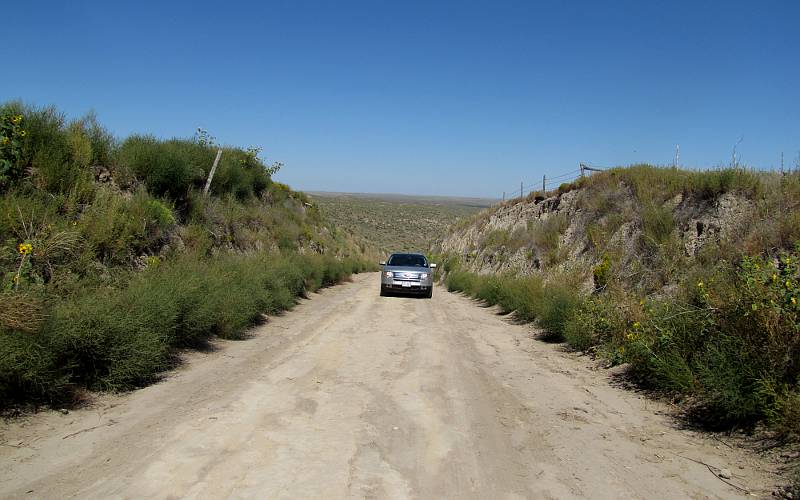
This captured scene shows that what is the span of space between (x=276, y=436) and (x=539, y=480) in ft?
8.16

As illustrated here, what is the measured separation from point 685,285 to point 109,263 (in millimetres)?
10489

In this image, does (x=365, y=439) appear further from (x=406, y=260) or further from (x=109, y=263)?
(x=406, y=260)

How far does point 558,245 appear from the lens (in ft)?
63.8

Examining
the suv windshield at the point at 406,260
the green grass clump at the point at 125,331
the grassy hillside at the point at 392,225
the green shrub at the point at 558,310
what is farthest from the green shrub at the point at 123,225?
the grassy hillside at the point at 392,225

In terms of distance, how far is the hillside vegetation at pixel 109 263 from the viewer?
589 cm

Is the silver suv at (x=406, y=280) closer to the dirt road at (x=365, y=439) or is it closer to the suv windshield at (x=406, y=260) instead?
the suv windshield at (x=406, y=260)

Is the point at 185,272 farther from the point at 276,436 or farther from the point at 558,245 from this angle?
the point at 558,245

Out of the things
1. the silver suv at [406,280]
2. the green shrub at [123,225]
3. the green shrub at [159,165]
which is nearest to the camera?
the green shrub at [123,225]

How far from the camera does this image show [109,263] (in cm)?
1021

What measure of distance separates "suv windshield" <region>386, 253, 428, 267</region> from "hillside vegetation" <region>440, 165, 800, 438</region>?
8.94ft

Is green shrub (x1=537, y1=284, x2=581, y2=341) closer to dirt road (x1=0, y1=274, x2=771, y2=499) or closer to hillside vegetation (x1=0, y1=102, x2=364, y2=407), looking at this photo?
dirt road (x1=0, y1=274, x2=771, y2=499)

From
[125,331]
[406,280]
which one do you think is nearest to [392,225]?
[406,280]

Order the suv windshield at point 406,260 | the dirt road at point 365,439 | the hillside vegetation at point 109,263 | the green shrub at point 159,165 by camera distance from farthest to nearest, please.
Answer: the suv windshield at point 406,260
the green shrub at point 159,165
the hillside vegetation at point 109,263
the dirt road at point 365,439

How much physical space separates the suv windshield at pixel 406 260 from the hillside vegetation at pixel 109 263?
11.4 ft
